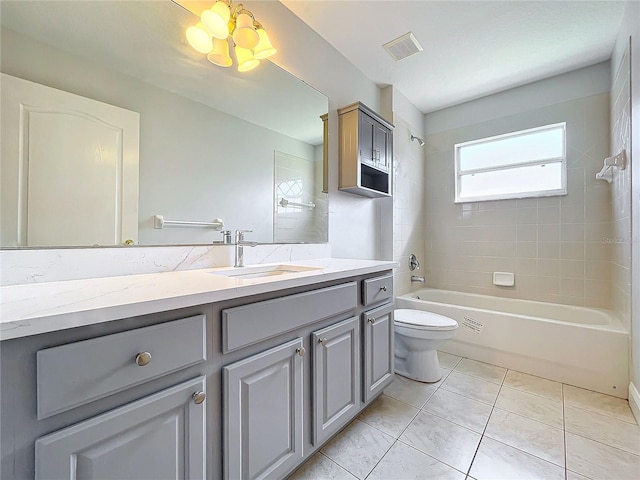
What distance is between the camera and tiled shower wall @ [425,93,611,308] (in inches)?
91.8

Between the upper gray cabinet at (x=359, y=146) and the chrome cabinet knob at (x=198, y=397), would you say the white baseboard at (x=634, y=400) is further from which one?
the chrome cabinet knob at (x=198, y=397)

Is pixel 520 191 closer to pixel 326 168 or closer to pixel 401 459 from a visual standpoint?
pixel 326 168

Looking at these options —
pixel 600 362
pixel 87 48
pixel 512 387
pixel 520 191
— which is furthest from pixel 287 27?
pixel 600 362

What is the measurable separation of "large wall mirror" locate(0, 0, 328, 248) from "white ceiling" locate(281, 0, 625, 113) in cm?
53

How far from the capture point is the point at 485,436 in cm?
140

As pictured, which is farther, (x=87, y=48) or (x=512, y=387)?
(x=512, y=387)

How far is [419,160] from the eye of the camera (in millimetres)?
3170

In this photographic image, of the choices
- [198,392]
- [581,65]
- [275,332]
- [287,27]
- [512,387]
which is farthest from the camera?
[581,65]

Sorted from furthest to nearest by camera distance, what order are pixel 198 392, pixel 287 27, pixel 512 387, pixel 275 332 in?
pixel 512 387
pixel 287 27
pixel 275 332
pixel 198 392

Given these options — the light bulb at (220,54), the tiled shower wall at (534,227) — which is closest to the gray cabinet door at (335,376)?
the light bulb at (220,54)

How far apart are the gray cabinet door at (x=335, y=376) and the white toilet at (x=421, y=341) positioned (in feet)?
2.30

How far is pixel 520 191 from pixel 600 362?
157 cm

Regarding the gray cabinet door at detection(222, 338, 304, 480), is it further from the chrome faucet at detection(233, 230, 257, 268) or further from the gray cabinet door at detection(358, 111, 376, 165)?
the gray cabinet door at detection(358, 111, 376, 165)

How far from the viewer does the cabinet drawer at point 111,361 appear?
1.77 feet
